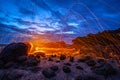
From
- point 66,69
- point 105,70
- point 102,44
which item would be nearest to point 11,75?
point 66,69

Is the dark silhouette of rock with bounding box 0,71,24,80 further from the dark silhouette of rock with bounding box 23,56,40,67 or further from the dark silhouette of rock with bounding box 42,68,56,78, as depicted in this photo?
the dark silhouette of rock with bounding box 42,68,56,78

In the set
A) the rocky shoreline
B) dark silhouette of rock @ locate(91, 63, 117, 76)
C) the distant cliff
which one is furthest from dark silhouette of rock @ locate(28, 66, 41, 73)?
the distant cliff

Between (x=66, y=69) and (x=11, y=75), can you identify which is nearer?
(x=11, y=75)

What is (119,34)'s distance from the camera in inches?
1192

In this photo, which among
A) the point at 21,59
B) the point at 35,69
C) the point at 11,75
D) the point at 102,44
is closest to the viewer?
the point at 11,75

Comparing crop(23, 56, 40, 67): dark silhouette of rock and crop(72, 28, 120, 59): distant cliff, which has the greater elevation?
crop(72, 28, 120, 59): distant cliff

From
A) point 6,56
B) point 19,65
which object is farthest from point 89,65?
point 6,56

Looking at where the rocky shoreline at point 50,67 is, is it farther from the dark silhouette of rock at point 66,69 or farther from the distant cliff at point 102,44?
the distant cliff at point 102,44

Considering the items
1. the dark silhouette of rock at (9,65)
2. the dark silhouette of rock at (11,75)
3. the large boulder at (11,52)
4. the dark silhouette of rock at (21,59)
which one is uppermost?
the large boulder at (11,52)

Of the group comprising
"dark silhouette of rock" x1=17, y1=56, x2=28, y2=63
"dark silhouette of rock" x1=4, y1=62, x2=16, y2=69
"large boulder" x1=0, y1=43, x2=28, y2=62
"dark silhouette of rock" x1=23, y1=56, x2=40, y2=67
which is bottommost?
"dark silhouette of rock" x1=4, y1=62, x2=16, y2=69

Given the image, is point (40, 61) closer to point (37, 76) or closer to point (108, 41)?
point (37, 76)

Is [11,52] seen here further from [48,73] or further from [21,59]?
[48,73]

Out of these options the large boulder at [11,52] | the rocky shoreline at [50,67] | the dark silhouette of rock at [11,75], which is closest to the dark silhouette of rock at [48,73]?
the rocky shoreline at [50,67]

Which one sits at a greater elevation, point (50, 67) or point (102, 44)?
point (102, 44)
